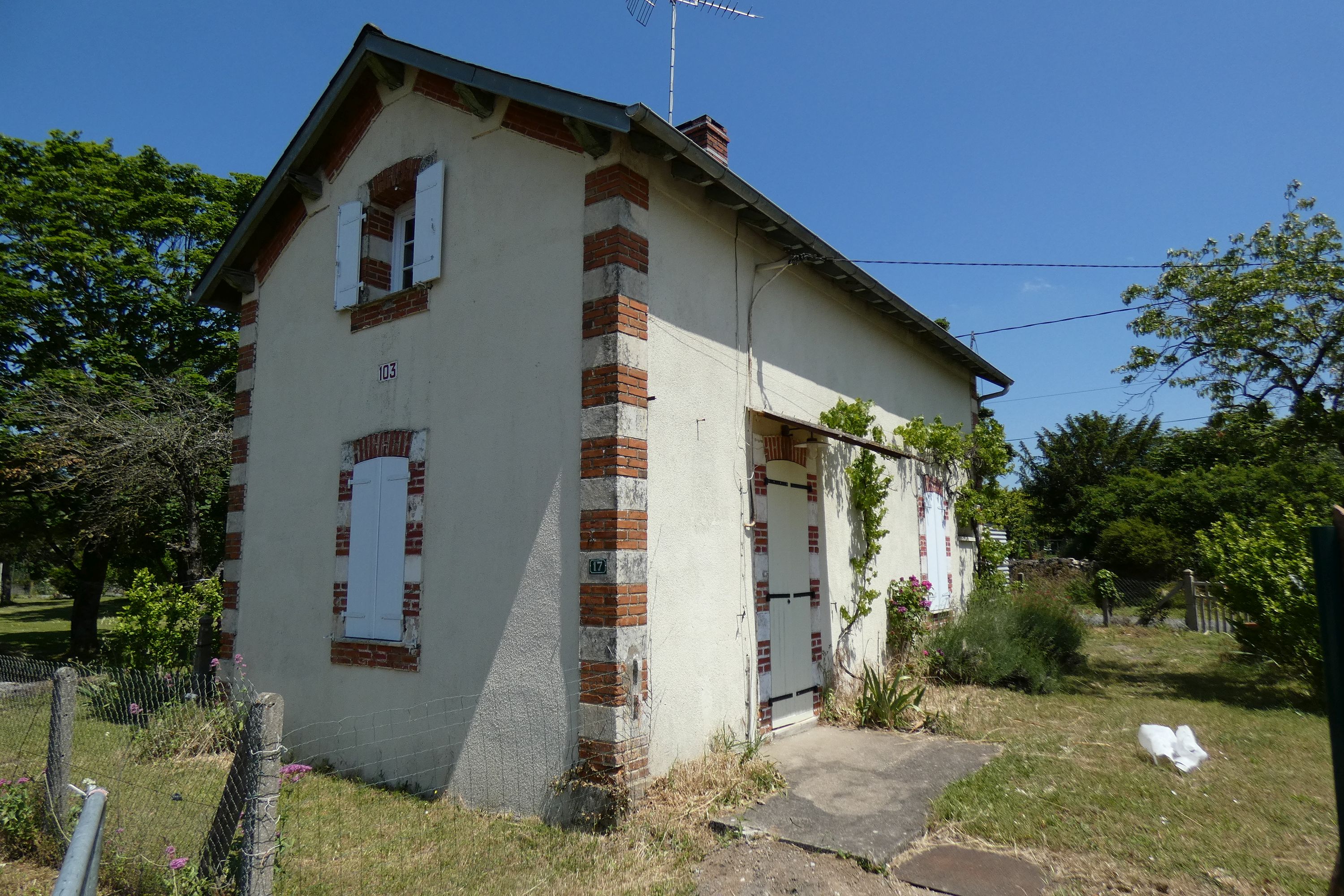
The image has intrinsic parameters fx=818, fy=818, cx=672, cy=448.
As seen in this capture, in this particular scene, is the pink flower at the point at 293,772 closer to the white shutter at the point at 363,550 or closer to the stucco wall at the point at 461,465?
the stucco wall at the point at 461,465

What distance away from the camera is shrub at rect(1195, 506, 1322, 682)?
882 cm

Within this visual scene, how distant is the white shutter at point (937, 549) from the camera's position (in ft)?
36.0

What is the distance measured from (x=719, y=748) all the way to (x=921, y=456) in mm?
6012

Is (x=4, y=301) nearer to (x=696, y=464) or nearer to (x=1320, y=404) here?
(x=696, y=464)

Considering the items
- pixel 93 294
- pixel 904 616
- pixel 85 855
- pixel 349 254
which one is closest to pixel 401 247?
pixel 349 254

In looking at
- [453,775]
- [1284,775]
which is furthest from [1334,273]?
[453,775]

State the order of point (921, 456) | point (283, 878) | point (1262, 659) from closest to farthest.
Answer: point (283, 878), point (1262, 659), point (921, 456)

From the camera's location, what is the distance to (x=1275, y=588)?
9141mm

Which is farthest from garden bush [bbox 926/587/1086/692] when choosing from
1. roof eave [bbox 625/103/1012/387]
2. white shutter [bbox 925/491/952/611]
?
roof eave [bbox 625/103/1012/387]

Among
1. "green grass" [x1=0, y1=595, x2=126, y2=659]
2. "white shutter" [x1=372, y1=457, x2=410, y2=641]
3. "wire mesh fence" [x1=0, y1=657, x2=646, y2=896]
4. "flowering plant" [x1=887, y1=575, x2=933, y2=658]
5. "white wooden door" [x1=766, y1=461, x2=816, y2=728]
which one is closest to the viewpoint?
"wire mesh fence" [x1=0, y1=657, x2=646, y2=896]

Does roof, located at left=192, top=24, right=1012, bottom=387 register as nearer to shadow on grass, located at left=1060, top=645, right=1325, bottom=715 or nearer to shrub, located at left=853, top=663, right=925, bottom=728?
shrub, located at left=853, top=663, right=925, bottom=728

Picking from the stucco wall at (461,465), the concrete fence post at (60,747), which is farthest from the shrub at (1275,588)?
the concrete fence post at (60,747)

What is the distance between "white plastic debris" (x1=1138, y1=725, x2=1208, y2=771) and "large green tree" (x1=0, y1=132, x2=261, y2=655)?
48.8 ft

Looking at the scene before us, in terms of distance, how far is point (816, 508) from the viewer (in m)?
8.33
